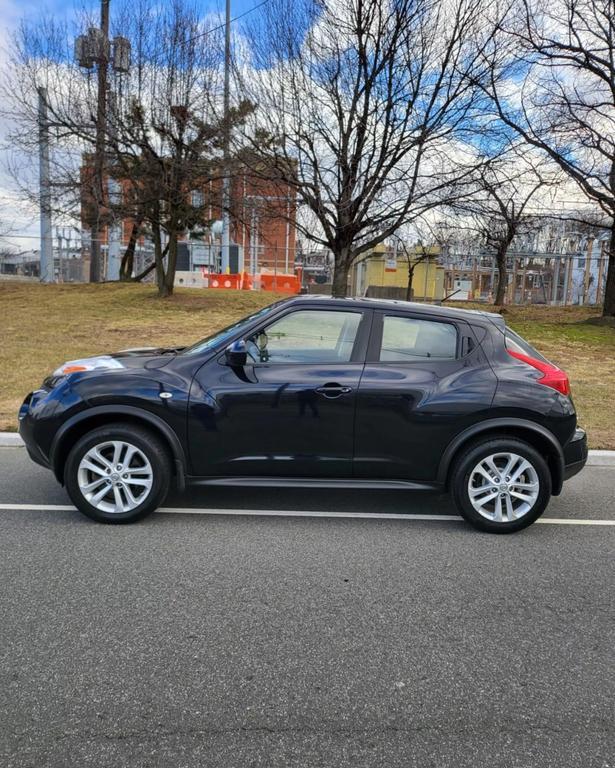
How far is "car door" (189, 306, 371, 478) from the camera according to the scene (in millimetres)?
4496

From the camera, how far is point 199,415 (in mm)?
4480

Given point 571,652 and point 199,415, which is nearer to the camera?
point 571,652

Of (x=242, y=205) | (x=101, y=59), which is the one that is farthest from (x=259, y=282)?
(x=101, y=59)

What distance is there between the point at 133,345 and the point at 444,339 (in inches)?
391

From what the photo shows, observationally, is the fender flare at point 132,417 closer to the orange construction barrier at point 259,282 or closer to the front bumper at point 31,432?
the front bumper at point 31,432

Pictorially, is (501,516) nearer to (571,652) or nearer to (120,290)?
(571,652)

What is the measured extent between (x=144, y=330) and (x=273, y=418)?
1189cm

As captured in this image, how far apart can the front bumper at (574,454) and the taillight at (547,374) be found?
0.36 meters

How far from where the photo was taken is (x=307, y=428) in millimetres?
4520

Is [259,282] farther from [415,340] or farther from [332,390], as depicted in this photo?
[332,390]

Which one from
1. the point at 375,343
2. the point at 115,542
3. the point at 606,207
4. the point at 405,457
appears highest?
the point at 606,207

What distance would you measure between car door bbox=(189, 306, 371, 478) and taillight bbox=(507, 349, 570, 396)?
1.24 m

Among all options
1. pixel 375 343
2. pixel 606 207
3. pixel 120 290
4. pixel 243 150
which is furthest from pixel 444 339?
pixel 120 290

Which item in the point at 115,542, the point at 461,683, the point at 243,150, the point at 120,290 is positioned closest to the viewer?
the point at 461,683
